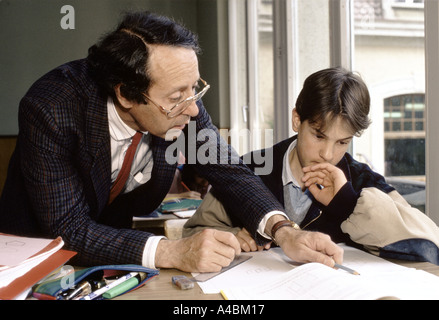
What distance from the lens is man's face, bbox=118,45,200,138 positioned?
1233mm

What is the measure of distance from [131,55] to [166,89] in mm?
137

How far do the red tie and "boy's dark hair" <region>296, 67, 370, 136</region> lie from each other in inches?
21.7

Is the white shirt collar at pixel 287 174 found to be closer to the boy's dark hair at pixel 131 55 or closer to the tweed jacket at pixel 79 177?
the tweed jacket at pixel 79 177

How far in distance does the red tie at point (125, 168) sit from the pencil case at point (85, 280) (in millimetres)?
522

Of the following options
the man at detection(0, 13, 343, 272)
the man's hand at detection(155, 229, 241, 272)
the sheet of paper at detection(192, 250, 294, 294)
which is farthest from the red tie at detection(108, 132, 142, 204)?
the sheet of paper at detection(192, 250, 294, 294)

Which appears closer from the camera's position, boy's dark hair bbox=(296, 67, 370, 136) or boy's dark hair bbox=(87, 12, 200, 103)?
boy's dark hair bbox=(87, 12, 200, 103)

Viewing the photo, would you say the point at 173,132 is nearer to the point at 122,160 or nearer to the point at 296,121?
the point at 122,160

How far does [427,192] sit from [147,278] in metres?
1.01

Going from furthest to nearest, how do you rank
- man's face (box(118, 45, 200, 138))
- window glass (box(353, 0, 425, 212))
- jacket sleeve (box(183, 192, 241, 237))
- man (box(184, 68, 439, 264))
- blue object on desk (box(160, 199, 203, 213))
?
blue object on desk (box(160, 199, 203, 213))
window glass (box(353, 0, 425, 212))
jacket sleeve (box(183, 192, 241, 237))
man's face (box(118, 45, 200, 138))
man (box(184, 68, 439, 264))

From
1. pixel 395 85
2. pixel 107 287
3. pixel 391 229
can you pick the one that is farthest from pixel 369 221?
pixel 395 85

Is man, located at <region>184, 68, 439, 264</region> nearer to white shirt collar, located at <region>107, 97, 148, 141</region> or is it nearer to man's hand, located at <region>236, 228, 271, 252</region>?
man's hand, located at <region>236, 228, 271, 252</region>

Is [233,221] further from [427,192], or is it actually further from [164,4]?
[164,4]

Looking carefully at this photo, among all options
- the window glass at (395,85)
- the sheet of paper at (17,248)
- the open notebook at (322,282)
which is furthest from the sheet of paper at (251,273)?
the window glass at (395,85)
